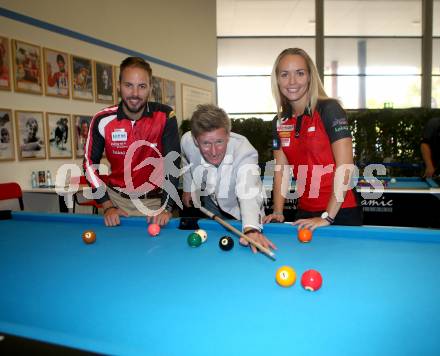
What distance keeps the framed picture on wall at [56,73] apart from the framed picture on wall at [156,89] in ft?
6.46

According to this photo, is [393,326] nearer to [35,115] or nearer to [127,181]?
[127,181]

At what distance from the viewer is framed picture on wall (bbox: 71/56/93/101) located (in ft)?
16.6

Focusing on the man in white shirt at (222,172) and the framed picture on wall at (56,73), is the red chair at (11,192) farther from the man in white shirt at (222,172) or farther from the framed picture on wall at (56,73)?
the man in white shirt at (222,172)

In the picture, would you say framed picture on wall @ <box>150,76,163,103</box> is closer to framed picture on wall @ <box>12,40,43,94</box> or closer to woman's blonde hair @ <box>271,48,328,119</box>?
framed picture on wall @ <box>12,40,43,94</box>

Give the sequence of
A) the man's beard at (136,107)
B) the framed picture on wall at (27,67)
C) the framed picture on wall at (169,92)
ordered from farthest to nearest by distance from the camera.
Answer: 1. the framed picture on wall at (169,92)
2. the framed picture on wall at (27,67)
3. the man's beard at (136,107)

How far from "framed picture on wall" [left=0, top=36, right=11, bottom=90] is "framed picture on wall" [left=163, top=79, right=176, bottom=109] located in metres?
3.21

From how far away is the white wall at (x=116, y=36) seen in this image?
171 inches

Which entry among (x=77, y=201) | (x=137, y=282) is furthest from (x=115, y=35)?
(x=137, y=282)

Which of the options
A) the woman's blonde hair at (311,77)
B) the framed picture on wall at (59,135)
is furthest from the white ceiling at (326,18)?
the woman's blonde hair at (311,77)

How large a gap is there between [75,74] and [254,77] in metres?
5.67

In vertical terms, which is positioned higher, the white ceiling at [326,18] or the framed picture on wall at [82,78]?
the white ceiling at [326,18]

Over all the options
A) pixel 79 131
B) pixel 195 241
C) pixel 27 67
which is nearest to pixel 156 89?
pixel 79 131

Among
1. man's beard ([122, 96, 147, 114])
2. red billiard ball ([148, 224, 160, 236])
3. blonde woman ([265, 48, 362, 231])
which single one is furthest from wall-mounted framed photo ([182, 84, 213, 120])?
red billiard ball ([148, 224, 160, 236])

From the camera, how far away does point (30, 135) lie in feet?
14.6
